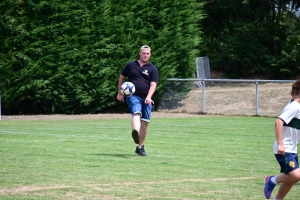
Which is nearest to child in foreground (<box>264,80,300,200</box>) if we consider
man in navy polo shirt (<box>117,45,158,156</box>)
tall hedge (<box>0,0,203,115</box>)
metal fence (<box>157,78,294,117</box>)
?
man in navy polo shirt (<box>117,45,158,156</box>)

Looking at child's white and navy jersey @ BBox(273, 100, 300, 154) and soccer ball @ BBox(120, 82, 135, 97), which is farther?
soccer ball @ BBox(120, 82, 135, 97)

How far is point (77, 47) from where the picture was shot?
81.5 feet

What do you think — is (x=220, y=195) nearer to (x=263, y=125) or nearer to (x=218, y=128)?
(x=218, y=128)

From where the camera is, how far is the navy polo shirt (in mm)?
12953

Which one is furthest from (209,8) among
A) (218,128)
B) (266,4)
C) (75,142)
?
(75,142)

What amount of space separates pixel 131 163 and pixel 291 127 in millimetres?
4297

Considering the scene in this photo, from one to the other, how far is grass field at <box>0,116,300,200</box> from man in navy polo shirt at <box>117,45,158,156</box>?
524mm

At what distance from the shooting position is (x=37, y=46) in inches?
935

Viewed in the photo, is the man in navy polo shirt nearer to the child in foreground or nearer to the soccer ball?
the soccer ball

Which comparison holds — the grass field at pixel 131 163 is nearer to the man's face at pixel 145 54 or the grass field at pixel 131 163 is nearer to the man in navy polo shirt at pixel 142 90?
the man in navy polo shirt at pixel 142 90

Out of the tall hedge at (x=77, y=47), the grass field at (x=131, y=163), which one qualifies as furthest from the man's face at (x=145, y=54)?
the tall hedge at (x=77, y=47)

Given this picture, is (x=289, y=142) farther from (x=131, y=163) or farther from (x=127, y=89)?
(x=127, y=89)

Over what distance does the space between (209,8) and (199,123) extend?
67.5 ft

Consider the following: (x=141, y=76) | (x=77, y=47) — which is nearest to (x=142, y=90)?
(x=141, y=76)
